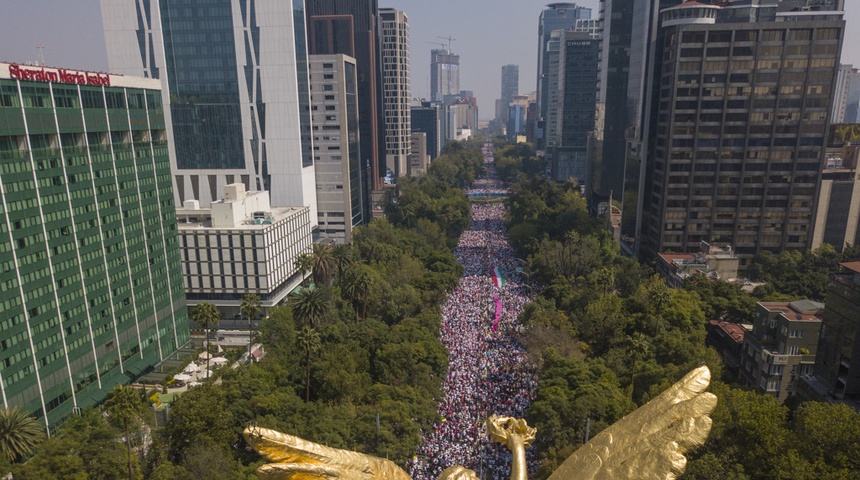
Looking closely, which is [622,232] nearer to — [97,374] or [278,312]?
[278,312]

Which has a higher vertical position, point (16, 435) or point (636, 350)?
point (636, 350)

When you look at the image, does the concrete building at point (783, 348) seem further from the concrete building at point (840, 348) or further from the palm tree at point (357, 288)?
the palm tree at point (357, 288)

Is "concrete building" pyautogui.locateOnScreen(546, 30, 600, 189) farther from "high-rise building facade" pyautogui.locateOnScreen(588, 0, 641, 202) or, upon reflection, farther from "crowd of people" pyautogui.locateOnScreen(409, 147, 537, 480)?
"crowd of people" pyautogui.locateOnScreen(409, 147, 537, 480)

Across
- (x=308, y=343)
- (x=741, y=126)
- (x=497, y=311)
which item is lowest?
(x=497, y=311)

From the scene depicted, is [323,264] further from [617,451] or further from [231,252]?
[617,451]

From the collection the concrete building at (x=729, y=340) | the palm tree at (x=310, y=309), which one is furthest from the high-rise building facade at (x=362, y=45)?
the concrete building at (x=729, y=340)

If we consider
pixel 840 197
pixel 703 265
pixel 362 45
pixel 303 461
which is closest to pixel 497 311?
pixel 703 265

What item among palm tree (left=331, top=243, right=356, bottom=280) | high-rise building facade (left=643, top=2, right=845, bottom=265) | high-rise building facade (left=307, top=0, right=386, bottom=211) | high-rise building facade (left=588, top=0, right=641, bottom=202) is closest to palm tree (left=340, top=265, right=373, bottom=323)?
palm tree (left=331, top=243, right=356, bottom=280)
